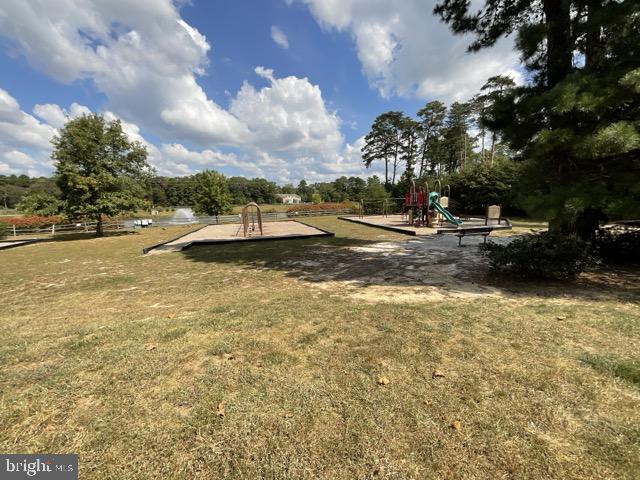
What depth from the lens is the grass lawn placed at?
1.67 meters

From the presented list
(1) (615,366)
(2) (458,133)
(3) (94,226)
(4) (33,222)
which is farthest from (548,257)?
(2) (458,133)

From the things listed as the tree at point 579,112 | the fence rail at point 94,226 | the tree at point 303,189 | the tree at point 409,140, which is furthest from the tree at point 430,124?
the tree at point 303,189

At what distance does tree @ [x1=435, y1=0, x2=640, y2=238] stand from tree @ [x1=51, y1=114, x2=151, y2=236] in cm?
1926

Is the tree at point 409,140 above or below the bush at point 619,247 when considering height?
above

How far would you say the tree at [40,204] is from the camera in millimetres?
14969

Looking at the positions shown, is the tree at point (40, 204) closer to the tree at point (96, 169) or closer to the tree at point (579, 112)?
the tree at point (96, 169)

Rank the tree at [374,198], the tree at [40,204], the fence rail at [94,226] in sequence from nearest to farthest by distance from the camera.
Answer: the tree at [40,204] → the fence rail at [94,226] → the tree at [374,198]

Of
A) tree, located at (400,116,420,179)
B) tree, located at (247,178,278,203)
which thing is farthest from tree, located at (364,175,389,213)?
tree, located at (247,178,278,203)

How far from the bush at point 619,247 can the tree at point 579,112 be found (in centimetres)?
186

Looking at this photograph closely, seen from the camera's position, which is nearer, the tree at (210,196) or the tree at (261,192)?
the tree at (210,196)

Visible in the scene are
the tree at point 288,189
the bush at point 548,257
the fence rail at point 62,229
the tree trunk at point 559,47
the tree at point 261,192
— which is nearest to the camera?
the tree trunk at point 559,47

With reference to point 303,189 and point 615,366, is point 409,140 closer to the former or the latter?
point 615,366

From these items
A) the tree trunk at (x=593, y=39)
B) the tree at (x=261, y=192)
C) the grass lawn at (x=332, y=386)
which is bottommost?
the grass lawn at (x=332, y=386)

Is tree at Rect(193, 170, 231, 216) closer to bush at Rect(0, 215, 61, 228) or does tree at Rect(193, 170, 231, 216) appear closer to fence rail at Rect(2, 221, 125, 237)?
fence rail at Rect(2, 221, 125, 237)
